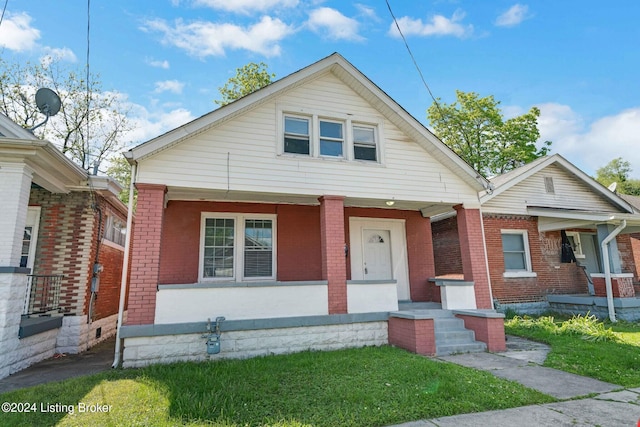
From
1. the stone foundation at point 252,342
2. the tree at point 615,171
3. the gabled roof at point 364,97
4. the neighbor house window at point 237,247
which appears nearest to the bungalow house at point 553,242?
the gabled roof at point 364,97

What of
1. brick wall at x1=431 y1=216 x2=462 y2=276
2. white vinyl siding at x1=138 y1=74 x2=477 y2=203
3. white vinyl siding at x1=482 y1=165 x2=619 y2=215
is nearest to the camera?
white vinyl siding at x1=138 y1=74 x2=477 y2=203

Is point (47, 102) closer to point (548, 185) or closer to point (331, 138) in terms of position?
point (331, 138)

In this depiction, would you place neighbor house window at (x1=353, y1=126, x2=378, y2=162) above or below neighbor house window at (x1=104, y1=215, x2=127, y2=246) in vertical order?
above

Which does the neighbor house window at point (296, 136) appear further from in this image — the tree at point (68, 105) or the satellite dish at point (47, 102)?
the tree at point (68, 105)

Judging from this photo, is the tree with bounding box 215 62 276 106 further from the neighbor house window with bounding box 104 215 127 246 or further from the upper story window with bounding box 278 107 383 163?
the upper story window with bounding box 278 107 383 163

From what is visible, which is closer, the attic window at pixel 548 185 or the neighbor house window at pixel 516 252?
the neighbor house window at pixel 516 252

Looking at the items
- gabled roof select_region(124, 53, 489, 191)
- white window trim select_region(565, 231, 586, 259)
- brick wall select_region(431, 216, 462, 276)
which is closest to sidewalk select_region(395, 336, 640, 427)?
gabled roof select_region(124, 53, 489, 191)

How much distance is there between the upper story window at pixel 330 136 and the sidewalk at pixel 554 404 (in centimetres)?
523

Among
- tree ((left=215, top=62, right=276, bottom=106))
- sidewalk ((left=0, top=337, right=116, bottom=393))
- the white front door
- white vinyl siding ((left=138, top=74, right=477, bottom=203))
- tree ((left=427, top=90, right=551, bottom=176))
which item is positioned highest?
tree ((left=215, top=62, right=276, bottom=106))

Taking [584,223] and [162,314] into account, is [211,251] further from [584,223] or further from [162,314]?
[584,223]

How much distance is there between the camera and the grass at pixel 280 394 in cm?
379

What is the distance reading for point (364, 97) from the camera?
347 inches

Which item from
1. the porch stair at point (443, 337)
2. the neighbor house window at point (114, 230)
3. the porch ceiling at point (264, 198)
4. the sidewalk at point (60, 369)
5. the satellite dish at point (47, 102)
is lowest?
the sidewalk at point (60, 369)

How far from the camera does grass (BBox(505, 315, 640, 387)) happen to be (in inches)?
221
